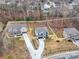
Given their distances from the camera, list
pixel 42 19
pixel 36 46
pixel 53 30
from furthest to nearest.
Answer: pixel 42 19 < pixel 53 30 < pixel 36 46

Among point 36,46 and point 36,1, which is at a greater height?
point 36,1

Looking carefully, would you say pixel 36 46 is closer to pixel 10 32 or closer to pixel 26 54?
pixel 26 54

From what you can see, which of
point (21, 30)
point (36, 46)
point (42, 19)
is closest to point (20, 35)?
point (21, 30)

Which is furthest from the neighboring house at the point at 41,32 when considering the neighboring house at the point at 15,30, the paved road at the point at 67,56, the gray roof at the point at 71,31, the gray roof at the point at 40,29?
the paved road at the point at 67,56

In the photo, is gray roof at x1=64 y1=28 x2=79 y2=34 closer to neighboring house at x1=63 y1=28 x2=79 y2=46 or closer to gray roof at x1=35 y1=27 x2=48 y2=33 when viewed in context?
neighboring house at x1=63 y1=28 x2=79 y2=46

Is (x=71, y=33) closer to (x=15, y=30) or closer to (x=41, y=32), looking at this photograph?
(x=41, y=32)

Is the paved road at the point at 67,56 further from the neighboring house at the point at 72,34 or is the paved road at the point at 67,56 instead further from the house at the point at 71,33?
the house at the point at 71,33
